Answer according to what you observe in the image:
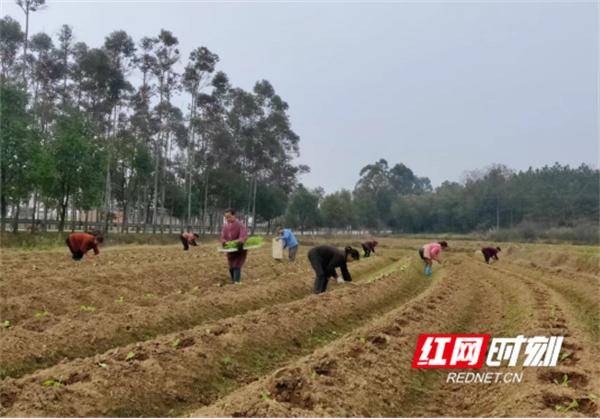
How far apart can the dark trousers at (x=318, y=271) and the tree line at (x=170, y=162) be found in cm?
2506

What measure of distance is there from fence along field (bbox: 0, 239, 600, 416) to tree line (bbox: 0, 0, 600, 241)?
23026mm

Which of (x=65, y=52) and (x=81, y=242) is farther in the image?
(x=65, y=52)

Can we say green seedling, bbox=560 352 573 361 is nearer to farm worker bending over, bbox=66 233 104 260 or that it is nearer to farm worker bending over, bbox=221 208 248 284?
farm worker bending over, bbox=221 208 248 284

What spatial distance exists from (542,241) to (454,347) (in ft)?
147

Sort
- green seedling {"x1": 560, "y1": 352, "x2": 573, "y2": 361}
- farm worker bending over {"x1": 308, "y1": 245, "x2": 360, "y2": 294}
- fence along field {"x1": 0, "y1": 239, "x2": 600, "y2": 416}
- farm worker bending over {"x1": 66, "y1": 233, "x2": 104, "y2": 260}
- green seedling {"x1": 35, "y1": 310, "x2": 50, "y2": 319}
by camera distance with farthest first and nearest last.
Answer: farm worker bending over {"x1": 66, "y1": 233, "x2": 104, "y2": 260} < farm worker bending over {"x1": 308, "y1": 245, "x2": 360, "y2": 294} < green seedling {"x1": 35, "y1": 310, "x2": 50, "y2": 319} < green seedling {"x1": 560, "y1": 352, "x2": 573, "y2": 361} < fence along field {"x1": 0, "y1": 239, "x2": 600, "y2": 416}

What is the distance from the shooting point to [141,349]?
23.5 ft

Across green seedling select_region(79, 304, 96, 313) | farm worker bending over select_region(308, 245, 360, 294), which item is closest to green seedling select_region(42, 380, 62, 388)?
green seedling select_region(79, 304, 96, 313)

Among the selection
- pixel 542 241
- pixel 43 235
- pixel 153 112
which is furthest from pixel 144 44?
pixel 542 241

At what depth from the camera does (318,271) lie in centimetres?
1355

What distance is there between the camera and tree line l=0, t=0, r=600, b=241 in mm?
36750

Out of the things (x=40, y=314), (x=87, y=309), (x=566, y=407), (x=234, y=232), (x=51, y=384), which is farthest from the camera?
(x=234, y=232)

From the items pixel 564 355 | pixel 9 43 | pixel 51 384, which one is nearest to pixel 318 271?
pixel 564 355

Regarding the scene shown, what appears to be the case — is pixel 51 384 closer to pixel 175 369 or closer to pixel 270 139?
pixel 175 369

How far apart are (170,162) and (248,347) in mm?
68358
